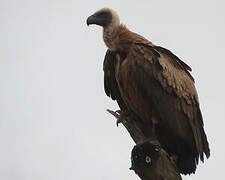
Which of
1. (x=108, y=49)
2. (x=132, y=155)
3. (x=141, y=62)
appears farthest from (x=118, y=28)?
(x=132, y=155)

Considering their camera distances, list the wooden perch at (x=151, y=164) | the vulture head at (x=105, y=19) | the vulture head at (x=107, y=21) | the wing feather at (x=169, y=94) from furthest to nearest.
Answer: the vulture head at (x=105, y=19) → the vulture head at (x=107, y=21) → the wing feather at (x=169, y=94) → the wooden perch at (x=151, y=164)

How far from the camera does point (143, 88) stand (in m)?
9.17

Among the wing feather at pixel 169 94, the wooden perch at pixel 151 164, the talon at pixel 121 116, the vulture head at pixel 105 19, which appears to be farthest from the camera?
the vulture head at pixel 105 19

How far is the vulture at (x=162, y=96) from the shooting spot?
9.13 meters

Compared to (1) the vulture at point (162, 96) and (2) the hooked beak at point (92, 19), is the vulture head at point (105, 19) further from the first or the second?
(1) the vulture at point (162, 96)

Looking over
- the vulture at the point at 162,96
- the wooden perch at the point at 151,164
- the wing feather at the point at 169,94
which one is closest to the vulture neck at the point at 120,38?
the vulture at the point at 162,96

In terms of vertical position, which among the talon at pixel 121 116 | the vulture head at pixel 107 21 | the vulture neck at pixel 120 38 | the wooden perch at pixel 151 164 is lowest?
the wooden perch at pixel 151 164

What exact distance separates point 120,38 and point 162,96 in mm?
1316

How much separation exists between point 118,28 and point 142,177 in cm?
344

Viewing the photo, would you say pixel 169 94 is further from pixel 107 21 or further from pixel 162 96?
pixel 107 21

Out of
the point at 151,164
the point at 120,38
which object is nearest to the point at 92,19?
the point at 120,38

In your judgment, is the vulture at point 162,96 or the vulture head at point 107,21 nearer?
the vulture at point 162,96

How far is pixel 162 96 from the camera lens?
9.19 m

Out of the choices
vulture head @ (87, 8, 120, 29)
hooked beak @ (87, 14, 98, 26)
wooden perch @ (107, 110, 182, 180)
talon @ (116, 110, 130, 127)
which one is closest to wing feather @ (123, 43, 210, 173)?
talon @ (116, 110, 130, 127)
